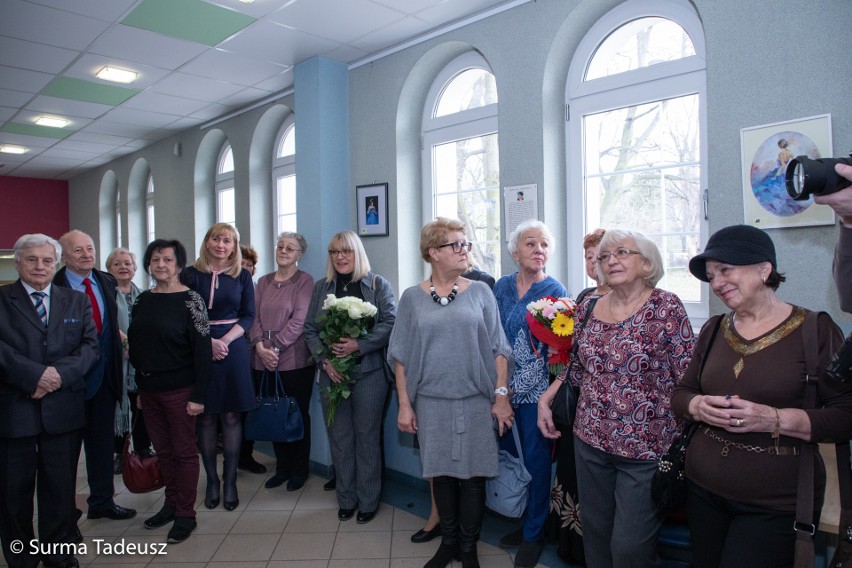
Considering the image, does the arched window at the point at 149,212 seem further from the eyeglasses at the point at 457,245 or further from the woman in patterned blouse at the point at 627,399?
the woman in patterned blouse at the point at 627,399

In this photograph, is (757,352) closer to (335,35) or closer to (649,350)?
(649,350)

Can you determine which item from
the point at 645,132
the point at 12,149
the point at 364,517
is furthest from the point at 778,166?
the point at 12,149

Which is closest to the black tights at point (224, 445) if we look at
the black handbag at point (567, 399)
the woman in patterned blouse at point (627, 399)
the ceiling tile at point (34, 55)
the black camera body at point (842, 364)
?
the black handbag at point (567, 399)

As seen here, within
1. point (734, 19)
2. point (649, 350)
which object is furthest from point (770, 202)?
point (649, 350)

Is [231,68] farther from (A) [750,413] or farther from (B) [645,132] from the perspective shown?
(A) [750,413]

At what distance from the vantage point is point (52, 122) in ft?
19.8

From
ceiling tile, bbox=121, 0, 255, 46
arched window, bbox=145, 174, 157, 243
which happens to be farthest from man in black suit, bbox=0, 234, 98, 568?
arched window, bbox=145, 174, 157, 243

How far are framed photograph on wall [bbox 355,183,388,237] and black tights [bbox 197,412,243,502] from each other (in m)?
1.73

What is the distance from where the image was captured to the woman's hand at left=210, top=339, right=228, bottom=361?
303 cm

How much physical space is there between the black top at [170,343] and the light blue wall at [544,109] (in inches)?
49.7

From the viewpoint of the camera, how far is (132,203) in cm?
795

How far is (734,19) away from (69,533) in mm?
3897

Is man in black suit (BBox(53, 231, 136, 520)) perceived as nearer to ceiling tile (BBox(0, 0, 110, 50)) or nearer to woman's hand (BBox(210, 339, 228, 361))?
woman's hand (BBox(210, 339, 228, 361))

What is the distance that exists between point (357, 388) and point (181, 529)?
1.15 meters
